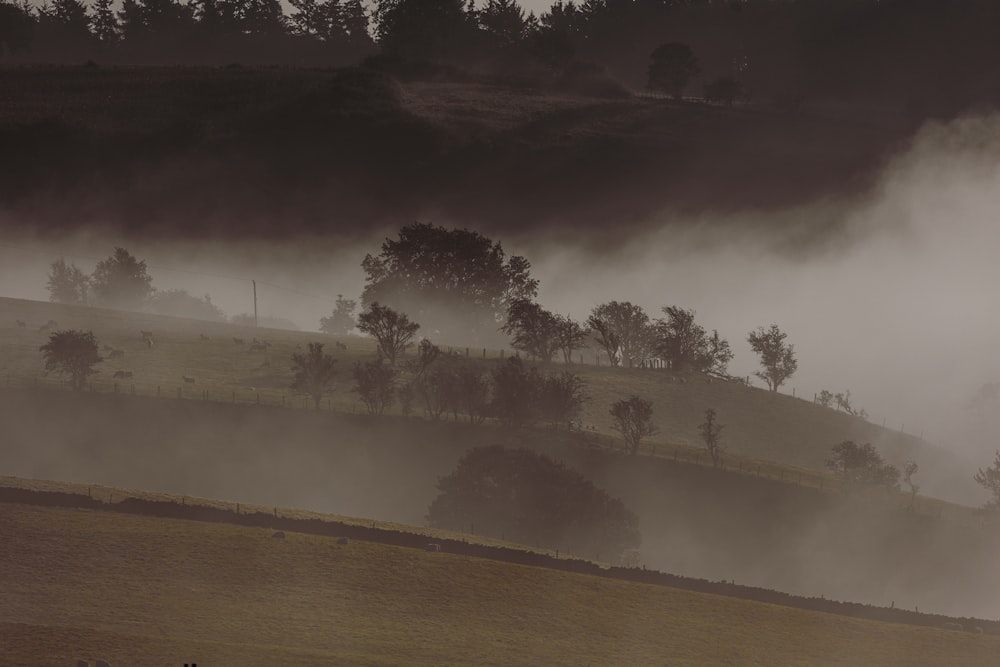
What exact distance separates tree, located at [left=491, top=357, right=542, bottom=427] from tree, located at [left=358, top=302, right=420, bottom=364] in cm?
1909

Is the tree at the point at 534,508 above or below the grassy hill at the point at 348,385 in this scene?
below

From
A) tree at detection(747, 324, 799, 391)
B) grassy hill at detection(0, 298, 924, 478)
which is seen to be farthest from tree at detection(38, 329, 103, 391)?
tree at detection(747, 324, 799, 391)

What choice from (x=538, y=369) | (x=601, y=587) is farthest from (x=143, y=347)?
(x=601, y=587)

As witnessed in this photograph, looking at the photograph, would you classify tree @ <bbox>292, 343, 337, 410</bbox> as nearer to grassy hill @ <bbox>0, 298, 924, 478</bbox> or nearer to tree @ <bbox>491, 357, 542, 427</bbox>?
grassy hill @ <bbox>0, 298, 924, 478</bbox>

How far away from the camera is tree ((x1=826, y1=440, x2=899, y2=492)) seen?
132500 millimetres

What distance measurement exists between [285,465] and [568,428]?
1211 inches

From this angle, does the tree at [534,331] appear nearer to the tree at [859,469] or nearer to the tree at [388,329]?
the tree at [388,329]

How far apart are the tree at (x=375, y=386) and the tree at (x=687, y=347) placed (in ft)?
157

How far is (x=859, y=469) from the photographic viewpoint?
Result: 5408 inches

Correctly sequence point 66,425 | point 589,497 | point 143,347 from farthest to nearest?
point 143,347 < point 66,425 < point 589,497

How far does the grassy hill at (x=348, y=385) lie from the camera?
13800 centimetres

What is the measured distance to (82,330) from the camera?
16012 cm

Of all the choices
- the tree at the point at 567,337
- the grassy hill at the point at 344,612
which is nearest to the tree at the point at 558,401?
the tree at the point at 567,337

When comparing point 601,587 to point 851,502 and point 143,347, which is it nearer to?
point 851,502
